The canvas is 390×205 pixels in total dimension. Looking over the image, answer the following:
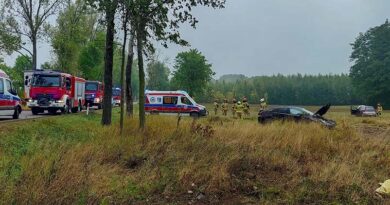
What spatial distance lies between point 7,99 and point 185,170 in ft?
39.2

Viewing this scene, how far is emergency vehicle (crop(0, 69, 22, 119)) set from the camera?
56.9 ft

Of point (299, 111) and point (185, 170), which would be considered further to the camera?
point (299, 111)

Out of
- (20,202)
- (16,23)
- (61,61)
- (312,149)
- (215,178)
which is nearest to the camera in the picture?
(20,202)

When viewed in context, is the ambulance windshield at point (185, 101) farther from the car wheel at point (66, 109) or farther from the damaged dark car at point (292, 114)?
the car wheel at point (66, 109)

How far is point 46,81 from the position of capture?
79.4 feet

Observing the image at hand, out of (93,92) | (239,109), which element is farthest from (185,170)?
(93,92)

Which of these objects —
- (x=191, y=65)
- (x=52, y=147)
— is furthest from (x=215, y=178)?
(x=191, y=65)

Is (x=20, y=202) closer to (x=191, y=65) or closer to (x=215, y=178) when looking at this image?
(x=215, y=178)

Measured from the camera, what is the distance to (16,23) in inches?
1577

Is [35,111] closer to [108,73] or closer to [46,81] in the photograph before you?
[46,81]

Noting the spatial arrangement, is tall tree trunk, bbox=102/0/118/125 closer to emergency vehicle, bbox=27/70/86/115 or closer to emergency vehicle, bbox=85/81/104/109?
emergency vehicle, bbox=27/70/86/115

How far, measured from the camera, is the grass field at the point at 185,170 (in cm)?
745

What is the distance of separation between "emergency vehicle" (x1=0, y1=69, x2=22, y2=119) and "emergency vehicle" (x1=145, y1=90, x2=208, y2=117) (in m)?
15.7

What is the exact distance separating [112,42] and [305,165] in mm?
9570
